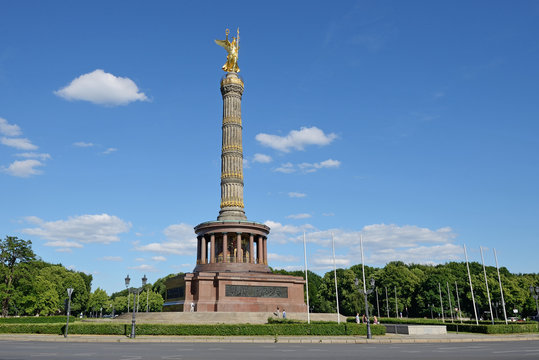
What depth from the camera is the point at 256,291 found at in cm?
4047

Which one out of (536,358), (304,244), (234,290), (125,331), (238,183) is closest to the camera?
(536,358)

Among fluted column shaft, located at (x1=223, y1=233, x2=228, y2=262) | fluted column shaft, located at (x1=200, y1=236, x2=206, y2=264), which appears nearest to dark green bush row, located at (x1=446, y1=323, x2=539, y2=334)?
fluted column shaft, located at (x1=223, y1=233, x2=228, y2=262)

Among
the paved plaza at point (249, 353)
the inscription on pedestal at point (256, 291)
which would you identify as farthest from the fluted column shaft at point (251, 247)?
the paved plaza at point (249, 353)

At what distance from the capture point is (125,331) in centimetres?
2728

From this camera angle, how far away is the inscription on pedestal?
3969cm

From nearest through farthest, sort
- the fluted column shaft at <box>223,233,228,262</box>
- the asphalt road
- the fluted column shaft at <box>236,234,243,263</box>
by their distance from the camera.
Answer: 1. the asphalt road
2. the fluted column shaft at <box>223,233,228,262</box>
3. the fluted column shaft at <box>236,234,243,263</box>

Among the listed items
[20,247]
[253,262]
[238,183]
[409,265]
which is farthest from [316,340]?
[409,265]

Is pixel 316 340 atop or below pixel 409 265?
below

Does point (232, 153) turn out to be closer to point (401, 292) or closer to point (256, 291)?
point (256, 291)

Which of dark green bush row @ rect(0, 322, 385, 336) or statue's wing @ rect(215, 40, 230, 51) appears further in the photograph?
statue's wing @ rect(215, 40, 230, 51)

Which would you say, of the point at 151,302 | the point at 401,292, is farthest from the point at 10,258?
the point at 401,292

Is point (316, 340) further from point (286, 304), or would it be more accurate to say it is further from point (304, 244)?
point (286, 304)

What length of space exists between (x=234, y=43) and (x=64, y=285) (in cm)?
5561

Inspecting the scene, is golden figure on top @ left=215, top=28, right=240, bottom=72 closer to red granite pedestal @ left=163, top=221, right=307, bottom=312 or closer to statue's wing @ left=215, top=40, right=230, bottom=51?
statue's wing @ left=215, top=40, right=230, bottom=51
